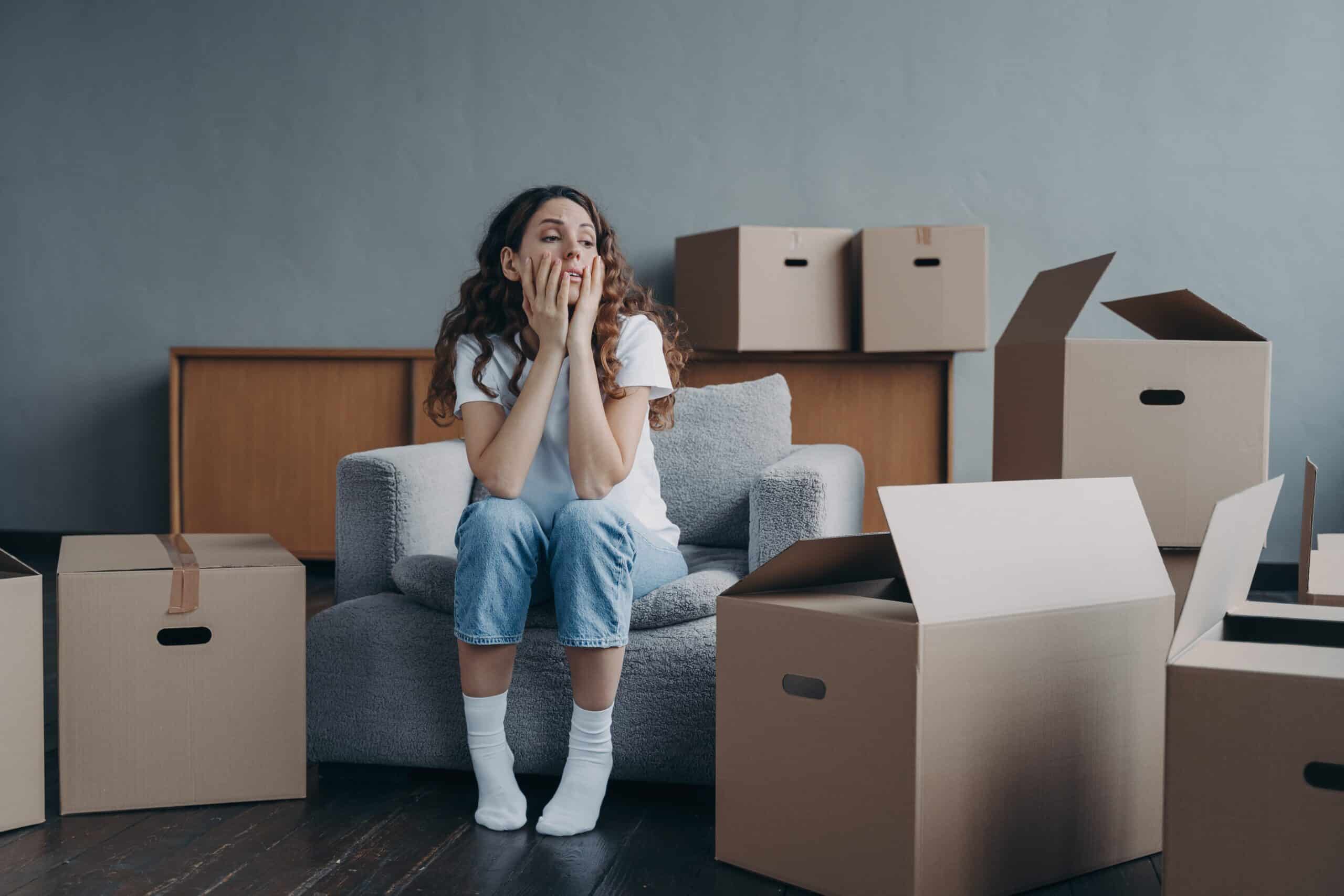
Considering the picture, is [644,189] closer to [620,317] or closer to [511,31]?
[511,31]

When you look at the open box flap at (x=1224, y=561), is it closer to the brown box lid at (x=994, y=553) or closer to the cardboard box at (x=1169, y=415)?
the brown box lid at (x=994, y=553)

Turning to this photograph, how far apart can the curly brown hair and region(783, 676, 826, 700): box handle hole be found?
616mm

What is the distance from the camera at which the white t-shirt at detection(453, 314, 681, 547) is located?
1590mm

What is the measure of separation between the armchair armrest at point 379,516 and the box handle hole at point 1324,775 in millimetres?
1187

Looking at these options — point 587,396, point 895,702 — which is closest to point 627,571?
point 587,396

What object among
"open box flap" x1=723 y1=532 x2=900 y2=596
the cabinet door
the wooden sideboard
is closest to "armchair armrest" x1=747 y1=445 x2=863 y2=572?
"open box flap" x1=723 y1=532 x2=900 y2=596

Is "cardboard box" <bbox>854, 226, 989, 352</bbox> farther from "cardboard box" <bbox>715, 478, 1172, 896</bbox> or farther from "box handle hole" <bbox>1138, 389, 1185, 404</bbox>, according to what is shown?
"cardboard box" <bbox>715, 478, 1172, 896</bbox>

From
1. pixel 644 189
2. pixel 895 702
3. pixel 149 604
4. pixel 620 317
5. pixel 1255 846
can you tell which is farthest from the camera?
pixel 644 189

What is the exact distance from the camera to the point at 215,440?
3.27 meters

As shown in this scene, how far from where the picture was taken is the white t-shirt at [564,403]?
5.22 ft

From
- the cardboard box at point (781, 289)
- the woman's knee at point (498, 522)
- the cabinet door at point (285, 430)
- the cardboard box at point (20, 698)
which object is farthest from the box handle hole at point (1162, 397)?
the cabinet door at point (285, 430)

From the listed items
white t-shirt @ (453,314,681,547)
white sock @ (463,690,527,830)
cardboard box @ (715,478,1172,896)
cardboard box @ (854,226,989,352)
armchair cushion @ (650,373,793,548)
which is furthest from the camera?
cardboard box @ (854,226,989,352)

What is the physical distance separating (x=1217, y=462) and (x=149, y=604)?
151cm

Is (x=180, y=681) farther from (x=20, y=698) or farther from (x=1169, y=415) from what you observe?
(x=1169, y=415)
